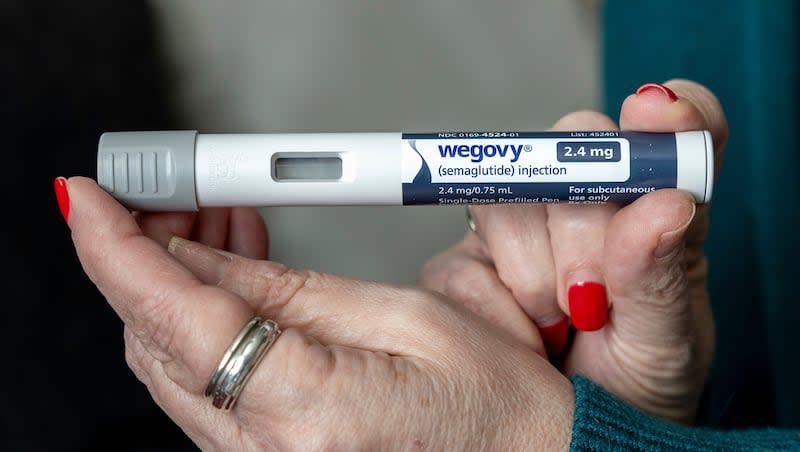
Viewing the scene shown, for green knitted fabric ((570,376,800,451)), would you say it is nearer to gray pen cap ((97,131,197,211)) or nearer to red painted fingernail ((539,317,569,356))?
red painted fingernail ((539,317,569,356))

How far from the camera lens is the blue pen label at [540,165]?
63 centimetres

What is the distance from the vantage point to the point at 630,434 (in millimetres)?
625

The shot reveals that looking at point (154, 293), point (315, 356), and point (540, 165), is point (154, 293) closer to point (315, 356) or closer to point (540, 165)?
point (315, 356)

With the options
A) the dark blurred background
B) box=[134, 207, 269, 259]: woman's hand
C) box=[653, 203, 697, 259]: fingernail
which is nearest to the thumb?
box=[653, 203, 697, 259]: fingernail

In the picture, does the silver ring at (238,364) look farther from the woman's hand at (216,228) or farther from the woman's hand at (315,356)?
the woman's hand at (216,228)

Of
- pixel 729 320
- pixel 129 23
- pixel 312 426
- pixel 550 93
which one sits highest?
pixel 129 23

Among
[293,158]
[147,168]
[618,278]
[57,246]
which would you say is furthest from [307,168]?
[57,246]

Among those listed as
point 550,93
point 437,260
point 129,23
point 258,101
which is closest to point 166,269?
point 437,260

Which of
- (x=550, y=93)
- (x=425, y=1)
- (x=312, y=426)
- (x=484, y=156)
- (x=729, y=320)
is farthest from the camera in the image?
(x=550, y=93)

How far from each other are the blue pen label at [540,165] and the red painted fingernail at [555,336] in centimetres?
20

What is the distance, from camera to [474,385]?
0.58m

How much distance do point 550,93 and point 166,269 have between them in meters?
1.10

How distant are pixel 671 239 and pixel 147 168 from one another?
0.45 metres

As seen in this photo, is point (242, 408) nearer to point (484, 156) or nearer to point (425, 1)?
point (484, 156)
